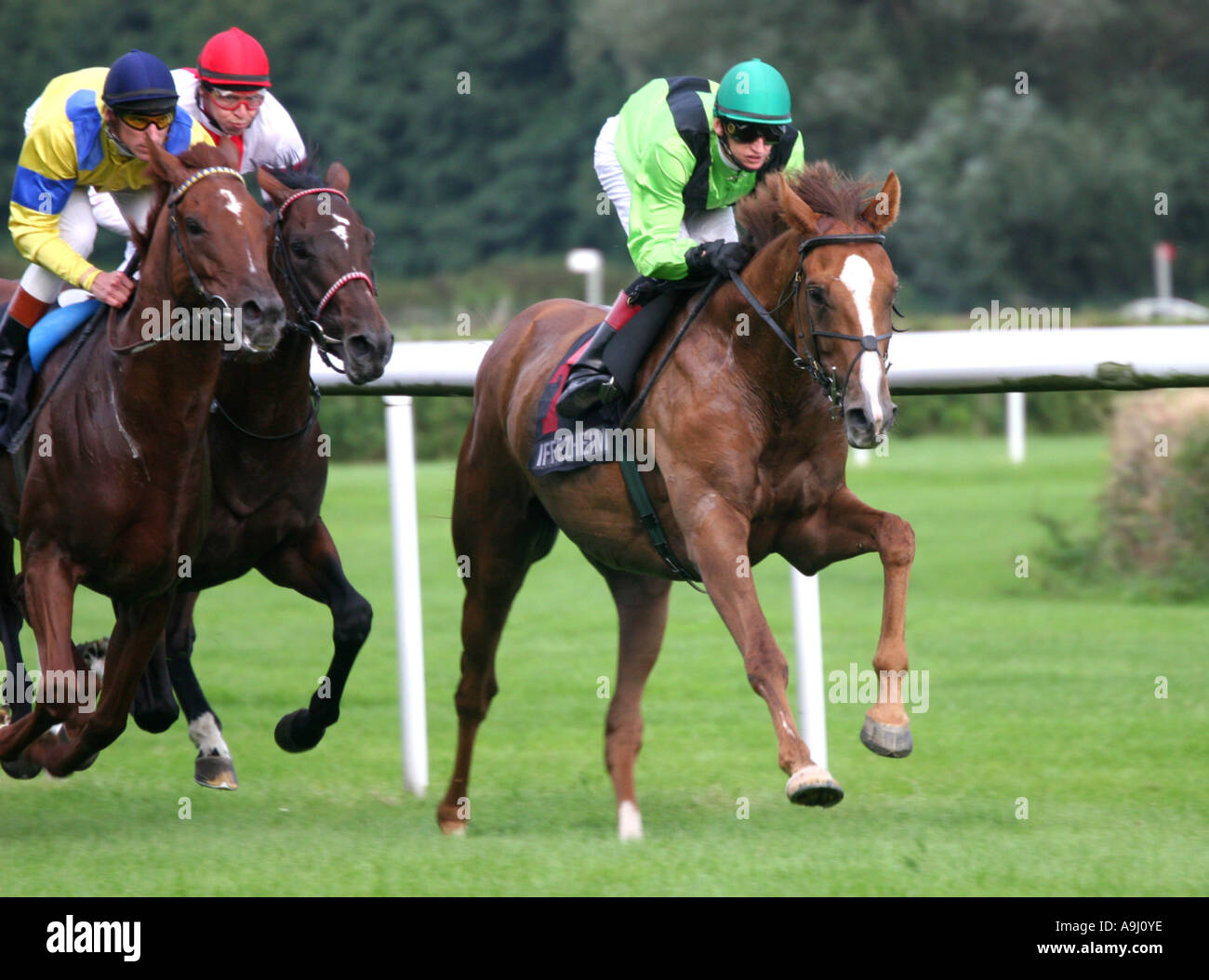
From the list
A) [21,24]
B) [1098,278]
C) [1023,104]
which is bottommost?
[1098,278]

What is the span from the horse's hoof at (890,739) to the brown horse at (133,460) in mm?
2096

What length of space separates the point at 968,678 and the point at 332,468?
14.3 metres

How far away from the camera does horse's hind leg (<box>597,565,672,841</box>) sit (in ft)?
19.4

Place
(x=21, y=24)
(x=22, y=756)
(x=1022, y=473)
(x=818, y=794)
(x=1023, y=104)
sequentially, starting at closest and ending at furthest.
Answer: (x=818, y=794) → (x=22, y=756) → (x=1022, y=473) → (x=1023, y=104) → (x=21, y=24)

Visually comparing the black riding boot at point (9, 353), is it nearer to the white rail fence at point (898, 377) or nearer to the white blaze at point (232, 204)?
the white blaze at point (232, 204)

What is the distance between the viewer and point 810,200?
494 centimetres

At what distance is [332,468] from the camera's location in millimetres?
22266

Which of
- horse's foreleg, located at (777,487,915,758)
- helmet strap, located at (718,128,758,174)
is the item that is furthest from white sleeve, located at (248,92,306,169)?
horse's foreleg, located at (777,487,915,758)

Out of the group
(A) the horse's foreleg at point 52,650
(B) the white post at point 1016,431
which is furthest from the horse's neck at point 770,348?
(B) the white post at point 1016,431

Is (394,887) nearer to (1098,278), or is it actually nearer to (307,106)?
(1098,278)

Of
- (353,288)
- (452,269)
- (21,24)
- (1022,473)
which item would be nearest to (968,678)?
(353,288)

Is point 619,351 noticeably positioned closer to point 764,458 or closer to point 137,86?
point 764,458

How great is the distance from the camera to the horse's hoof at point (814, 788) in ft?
14.3

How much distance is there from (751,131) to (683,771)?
2.77 metres
